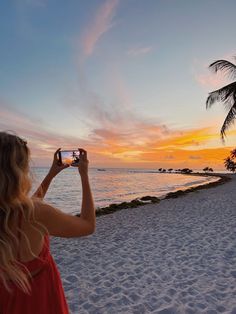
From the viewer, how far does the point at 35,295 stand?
1655 mm

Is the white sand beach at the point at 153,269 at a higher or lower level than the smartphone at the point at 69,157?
lower

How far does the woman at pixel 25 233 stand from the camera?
145 centimetres

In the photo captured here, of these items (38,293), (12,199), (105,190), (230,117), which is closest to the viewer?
(12,199)

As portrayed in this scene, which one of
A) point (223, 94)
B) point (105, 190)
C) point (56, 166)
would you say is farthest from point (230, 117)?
point (56, 166)

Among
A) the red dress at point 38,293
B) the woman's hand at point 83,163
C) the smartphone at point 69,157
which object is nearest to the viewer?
the red dress at point 38,293

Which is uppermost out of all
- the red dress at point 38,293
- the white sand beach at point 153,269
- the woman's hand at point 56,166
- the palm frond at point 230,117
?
the palm frond at point 230,117

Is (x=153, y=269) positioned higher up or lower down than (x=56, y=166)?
lower down

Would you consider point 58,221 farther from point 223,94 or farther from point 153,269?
point 223,94

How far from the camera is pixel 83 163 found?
1.80 m

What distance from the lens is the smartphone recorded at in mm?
1901

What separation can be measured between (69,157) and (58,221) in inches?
21.5

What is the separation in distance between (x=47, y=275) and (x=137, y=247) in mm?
5750

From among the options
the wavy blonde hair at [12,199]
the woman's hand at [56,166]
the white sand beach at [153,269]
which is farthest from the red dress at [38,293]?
the white sand beach at [153,269]

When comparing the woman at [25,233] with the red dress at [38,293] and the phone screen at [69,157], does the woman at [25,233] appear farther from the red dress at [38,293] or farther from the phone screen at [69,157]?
the phone screen at [69,157]
